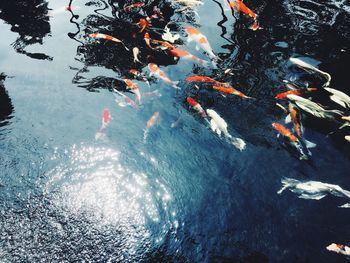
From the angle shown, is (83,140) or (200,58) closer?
(83,140)

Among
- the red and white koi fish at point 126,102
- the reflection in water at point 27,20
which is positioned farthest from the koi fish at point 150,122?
the reflection in water at point 27,20

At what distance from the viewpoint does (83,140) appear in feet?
12.2

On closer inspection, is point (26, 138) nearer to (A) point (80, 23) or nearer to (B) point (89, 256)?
(B) point (89, 256)

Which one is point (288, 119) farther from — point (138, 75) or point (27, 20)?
point (27, 20)

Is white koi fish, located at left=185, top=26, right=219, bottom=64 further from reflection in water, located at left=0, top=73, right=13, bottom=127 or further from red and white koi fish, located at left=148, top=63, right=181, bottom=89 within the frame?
reflection in water, located at left=0, top=73, right=13, bottom=127

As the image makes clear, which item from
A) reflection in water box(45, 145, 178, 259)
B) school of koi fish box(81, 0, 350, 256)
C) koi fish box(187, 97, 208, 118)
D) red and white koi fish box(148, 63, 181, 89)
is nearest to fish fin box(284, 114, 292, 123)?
school of koi fish box(81, 0, 350, 256)

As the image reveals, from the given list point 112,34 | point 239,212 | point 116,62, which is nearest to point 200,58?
point 116,62

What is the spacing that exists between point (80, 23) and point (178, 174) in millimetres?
4523

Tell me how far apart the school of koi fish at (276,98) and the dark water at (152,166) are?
10 centimetres

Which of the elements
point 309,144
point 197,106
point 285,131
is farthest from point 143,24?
point 309,144

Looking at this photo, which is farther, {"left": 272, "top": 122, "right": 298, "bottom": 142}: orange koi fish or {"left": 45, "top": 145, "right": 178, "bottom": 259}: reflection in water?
{"left": 272, "top": 122, "right": 298, "bottom": 142}: orange koi fish

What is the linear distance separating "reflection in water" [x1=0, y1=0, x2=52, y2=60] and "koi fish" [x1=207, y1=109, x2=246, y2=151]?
3252mm

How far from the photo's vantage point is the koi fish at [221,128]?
378 centimetres

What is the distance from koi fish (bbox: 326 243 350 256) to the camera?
9.43 ft
